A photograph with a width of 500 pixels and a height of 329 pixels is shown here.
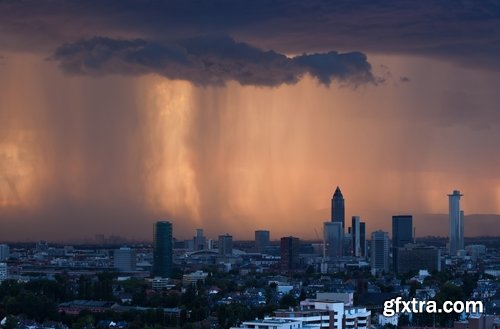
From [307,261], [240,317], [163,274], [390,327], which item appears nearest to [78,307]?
[240,317]

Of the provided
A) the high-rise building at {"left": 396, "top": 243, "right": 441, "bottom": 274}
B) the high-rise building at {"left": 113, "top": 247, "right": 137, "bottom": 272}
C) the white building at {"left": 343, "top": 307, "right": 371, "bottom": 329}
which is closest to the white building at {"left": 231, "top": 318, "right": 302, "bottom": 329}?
the white building at {"left": 343, "top": 307, "right": 371, "bottom": 329}

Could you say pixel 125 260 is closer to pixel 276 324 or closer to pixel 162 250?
pixel 162 250

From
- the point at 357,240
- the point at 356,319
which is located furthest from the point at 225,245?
the point at 356,319

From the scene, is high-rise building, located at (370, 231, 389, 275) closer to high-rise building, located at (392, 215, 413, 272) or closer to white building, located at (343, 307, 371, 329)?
high-rise building, located at (392, 215, 413, 272)

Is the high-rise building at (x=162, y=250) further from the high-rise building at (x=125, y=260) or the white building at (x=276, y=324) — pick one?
the white building at (x=276, y=324)

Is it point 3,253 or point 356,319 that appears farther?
point 3,253

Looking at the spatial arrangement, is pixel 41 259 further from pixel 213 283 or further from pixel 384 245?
pixel 213 283
